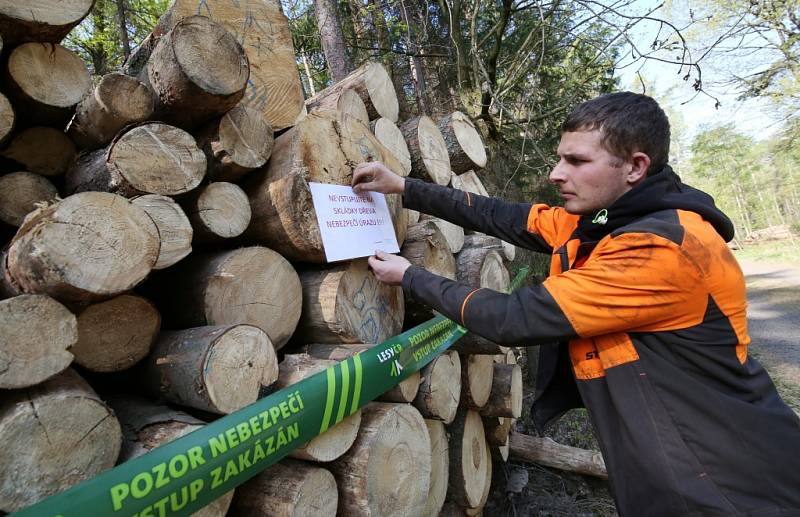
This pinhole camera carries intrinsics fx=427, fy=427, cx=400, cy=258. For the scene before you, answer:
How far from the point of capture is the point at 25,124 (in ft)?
5.43

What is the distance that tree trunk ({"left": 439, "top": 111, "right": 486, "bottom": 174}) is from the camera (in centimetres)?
326

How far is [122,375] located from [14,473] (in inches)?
26.1

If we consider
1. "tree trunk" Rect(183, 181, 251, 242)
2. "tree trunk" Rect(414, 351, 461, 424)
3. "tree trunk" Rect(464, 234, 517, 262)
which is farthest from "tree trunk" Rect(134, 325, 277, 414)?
"tree trunk" Rect(464, 234, 517, 262)

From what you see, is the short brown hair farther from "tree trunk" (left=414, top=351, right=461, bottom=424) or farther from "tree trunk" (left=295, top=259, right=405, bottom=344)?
"tree trunk" (left=414, top=351, right=461, bottom=424)

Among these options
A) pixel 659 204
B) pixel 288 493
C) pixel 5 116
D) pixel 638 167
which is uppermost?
pixel 5 116

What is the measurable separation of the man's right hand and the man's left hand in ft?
1.23

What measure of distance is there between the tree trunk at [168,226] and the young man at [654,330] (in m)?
0.91

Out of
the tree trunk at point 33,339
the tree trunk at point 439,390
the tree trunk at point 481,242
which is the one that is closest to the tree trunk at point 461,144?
the tree trunk at point 481,242

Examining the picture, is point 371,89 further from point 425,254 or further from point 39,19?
point 39,19

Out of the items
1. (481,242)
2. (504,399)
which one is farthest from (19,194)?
(504,399)

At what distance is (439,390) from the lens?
87.0 inches

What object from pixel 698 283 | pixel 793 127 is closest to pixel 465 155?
pixel 698 283

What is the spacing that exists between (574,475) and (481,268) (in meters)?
2.35

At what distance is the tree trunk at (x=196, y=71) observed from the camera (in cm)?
148
